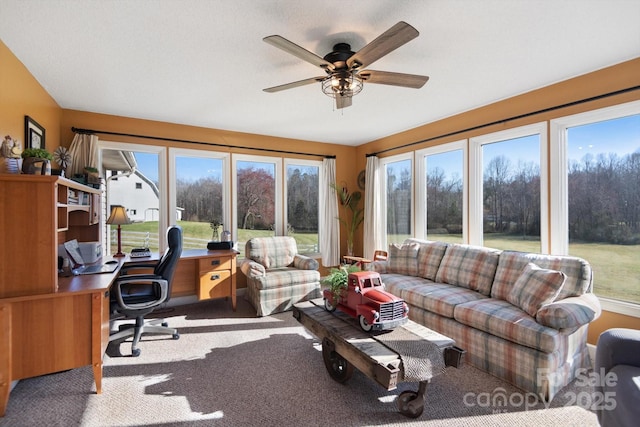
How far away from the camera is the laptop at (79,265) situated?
9.00 ft

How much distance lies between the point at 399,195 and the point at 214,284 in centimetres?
313

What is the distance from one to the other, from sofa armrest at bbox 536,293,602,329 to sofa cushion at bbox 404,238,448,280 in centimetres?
138

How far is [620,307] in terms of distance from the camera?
261 centimetres

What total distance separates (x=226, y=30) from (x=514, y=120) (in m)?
3.02

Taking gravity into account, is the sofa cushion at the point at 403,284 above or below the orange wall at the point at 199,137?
below

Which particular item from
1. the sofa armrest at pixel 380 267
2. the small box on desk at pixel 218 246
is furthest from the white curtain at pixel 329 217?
the small box on desk at pixel 218 246

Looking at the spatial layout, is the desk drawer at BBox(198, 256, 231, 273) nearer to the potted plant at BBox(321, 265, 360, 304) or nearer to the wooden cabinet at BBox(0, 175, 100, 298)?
the wooden cabinet at BBox(0, 175, 100, 298)

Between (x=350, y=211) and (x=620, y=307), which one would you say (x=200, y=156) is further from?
(x=620, y=307)

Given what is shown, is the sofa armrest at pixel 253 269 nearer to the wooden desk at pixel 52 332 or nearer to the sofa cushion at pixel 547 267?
the wooden desk at pixel 52 332

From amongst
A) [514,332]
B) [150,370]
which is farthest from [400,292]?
[150,370]

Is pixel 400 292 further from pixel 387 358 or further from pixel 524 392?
pixel 387 358

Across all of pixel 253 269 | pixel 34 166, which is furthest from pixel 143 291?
pixel 34 166

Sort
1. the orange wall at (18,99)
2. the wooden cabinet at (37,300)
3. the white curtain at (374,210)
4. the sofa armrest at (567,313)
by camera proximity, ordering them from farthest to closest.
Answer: the white curtain at (374,210), the orange wall at (18,99), the sofa armrest at (567,313), the wooden cabinet at (37,300)

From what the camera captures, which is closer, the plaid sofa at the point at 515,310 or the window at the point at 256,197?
the plaid sofa at the point at 515,310
